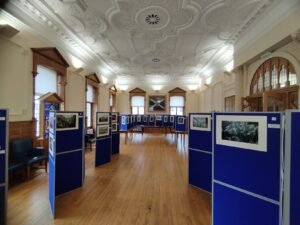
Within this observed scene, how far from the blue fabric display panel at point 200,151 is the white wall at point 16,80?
454 centimetres

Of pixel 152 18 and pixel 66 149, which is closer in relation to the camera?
pixel 66 149

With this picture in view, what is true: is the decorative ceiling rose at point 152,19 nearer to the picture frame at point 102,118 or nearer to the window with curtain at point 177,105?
the picture frame at point 102,118

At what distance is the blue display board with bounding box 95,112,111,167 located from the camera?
579cm

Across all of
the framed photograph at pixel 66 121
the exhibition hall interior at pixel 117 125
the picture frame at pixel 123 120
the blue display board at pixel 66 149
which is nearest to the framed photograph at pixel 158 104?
the picture frame at pixel 123 120

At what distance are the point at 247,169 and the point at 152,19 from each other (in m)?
5.06

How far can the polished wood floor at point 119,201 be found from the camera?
288cm

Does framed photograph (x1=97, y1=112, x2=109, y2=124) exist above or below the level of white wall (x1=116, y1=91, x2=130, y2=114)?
below

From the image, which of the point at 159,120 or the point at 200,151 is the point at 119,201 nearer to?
the point at 200,151

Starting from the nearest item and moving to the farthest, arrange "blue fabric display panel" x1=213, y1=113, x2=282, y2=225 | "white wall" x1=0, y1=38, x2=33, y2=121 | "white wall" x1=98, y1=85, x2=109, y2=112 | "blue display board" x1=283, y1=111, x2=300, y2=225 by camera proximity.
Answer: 1. "blue display board" x1=283, y1=111, x2=300, y2=225
2. "blue fabric display panel" x1=213, y1=113, x2=282, y2=225
3. "white wall" x1=0, y1=38, x2=33, y2=121
4. "white wall" x1=98, y1=85, x2=109, y2=112

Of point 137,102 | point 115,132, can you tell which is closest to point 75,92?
point 115,132

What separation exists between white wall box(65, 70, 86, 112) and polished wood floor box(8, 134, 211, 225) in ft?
10.3

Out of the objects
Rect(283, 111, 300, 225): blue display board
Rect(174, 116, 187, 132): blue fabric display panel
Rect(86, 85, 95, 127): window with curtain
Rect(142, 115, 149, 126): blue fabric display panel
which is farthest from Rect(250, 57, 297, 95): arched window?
Rect(142, 115, 149, 126): blue fabric display panel

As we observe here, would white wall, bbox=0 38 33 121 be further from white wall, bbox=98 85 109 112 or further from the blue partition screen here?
white wall, bbox=98 85 109 112

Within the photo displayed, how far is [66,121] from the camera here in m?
3.74
